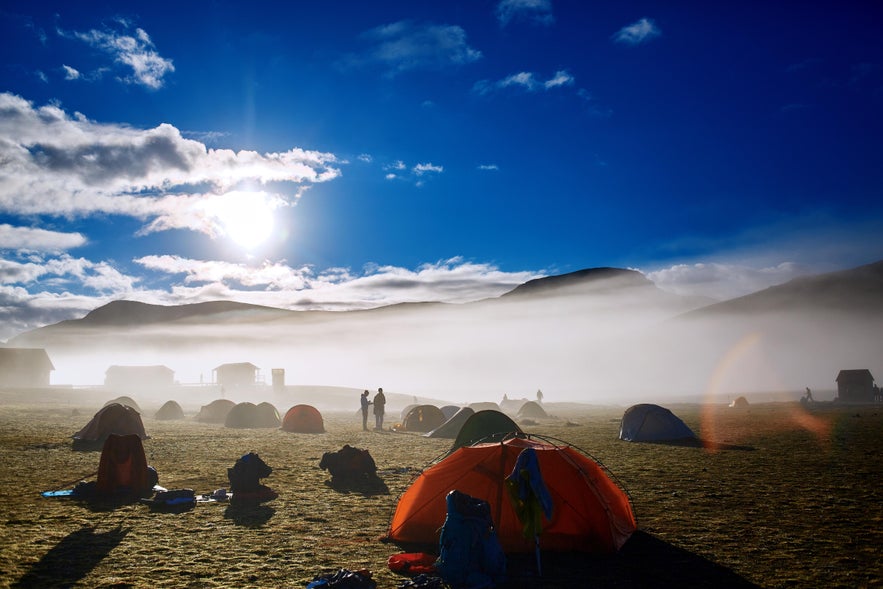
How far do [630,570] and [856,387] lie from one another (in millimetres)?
78470

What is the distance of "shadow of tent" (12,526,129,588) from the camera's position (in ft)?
26.9

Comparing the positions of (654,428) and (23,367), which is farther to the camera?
(23,367)

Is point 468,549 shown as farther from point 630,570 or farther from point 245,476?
point 245,476

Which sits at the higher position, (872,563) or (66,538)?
(66,538)

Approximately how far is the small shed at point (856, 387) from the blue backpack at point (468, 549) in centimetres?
7716

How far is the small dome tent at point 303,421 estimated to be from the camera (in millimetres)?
36469

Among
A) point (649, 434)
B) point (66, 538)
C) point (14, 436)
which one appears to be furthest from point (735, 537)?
point (14, 436)

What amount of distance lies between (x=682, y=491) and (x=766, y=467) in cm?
578

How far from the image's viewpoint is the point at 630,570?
903 centimetres

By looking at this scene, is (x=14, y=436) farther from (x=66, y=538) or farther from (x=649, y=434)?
(x=649, y=434)

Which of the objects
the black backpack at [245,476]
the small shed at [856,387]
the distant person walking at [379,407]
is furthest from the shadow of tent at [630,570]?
the small shed at [856,387]

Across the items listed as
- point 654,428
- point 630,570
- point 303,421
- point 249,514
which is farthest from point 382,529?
point 303,421

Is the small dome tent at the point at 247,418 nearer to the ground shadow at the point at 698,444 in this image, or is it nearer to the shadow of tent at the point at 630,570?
the ground shadow at the point at 698,444

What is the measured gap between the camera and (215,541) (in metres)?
10.5
